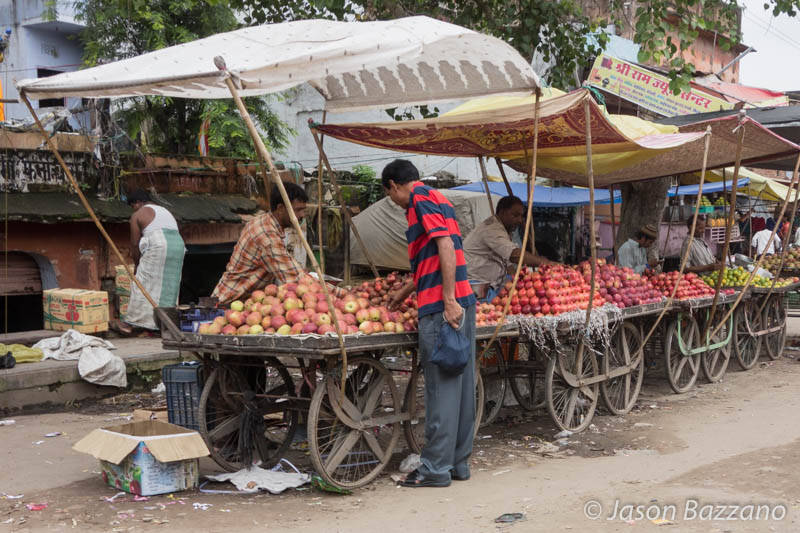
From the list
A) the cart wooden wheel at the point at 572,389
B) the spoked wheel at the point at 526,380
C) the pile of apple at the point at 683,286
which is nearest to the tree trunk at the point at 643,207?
the pile of apple at the point at 683,286

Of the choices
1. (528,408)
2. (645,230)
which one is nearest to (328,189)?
(645,230)

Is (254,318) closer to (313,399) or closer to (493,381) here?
(313,399)

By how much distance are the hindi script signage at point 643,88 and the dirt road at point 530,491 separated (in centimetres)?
1201

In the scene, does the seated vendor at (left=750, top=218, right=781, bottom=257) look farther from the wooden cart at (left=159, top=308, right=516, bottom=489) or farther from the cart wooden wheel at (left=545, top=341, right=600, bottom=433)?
the wooden cart at (left=159, top=308, right=516, bottom=489)

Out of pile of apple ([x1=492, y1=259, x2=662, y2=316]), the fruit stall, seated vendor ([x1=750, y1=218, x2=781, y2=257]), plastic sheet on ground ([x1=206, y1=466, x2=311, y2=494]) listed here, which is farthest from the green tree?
plastic sheet on ground ([x1=206, y1=466, x2=311, y2=494])

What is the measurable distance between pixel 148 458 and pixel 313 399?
1.05 m

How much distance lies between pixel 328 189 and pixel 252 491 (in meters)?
13.4

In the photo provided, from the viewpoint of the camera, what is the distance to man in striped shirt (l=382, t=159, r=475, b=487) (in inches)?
202

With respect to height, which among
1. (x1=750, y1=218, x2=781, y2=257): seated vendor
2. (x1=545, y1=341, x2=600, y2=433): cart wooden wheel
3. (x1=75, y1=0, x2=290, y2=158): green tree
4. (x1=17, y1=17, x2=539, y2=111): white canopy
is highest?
(x1=75, y1=0, x2=290, y2=158): green tree

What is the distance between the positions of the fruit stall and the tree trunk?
10.1ft

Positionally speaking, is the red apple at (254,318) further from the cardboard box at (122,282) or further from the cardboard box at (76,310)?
the cardboard box at (122,282)

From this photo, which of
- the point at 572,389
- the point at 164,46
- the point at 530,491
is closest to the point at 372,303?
the point at 530,491

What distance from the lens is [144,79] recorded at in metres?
4.63

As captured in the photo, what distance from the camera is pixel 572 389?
275 inches
